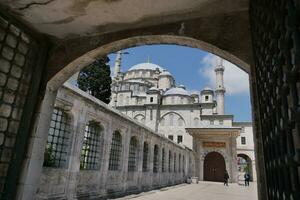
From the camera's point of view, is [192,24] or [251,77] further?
[192,24]

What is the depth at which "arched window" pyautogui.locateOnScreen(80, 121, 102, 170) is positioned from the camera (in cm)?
712

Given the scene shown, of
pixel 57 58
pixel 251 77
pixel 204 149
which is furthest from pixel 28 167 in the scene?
pixel 204 149

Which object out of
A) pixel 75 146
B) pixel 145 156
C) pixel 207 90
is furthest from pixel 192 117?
pixel 75 146

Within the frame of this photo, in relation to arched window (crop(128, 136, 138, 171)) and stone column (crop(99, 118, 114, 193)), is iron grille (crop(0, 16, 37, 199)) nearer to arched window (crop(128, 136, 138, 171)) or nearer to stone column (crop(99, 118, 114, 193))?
stone column (crop(99, 118, 114, 193))

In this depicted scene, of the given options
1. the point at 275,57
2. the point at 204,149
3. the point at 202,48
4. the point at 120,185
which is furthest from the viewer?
the point at 204,149

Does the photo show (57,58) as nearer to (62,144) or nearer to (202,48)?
(202,48)

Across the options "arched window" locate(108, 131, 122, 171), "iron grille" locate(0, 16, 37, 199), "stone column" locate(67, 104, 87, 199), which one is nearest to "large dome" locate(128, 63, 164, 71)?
"arched window" locate(108, 131, 122, 171)

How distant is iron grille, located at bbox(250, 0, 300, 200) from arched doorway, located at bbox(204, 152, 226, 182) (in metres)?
23.8

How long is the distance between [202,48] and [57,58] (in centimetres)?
219

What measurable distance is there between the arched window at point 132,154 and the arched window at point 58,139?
4.24 m

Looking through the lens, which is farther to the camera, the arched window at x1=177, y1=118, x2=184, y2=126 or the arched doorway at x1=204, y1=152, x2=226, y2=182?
the arched window at x1=177, y1=118, x2=184, y2=126

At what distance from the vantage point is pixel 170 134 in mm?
34375

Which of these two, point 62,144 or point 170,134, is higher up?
point 170,134

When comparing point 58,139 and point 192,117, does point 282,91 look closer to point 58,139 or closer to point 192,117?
point 58,139
